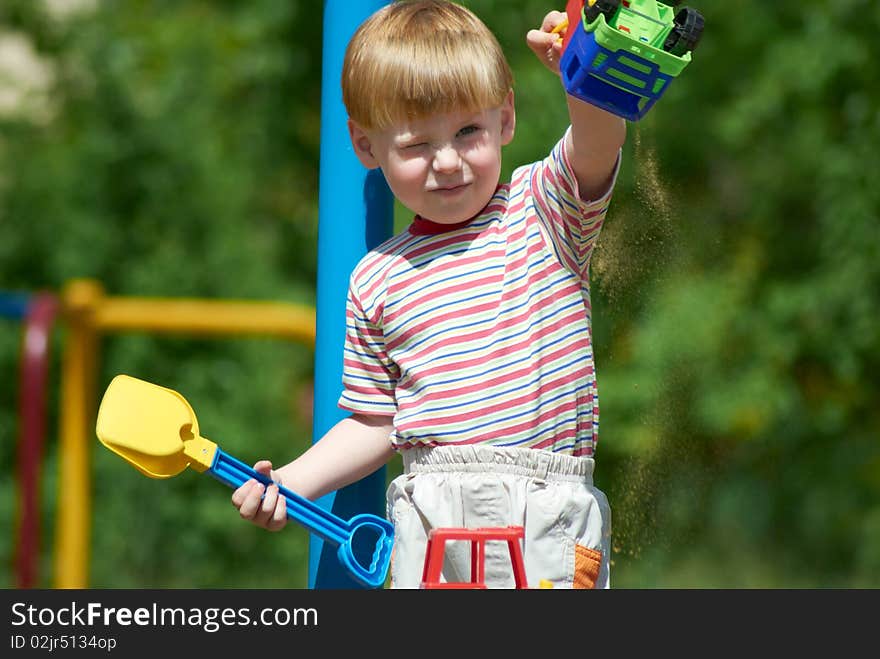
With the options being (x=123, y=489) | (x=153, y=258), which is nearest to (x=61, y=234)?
(x=153, y=258)

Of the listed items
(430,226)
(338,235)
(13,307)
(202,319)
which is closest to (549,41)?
(430,226)

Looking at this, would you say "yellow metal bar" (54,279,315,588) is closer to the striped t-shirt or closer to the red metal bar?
the red metal bar

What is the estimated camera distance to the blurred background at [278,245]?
3.97 meters

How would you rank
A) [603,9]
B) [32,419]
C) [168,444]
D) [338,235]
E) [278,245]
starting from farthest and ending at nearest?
[278,245] → [32,419] → [338,235] → [168,444] → [603,9]

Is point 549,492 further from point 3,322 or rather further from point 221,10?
point 221,10

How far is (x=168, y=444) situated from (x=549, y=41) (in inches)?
24.5

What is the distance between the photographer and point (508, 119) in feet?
5.07

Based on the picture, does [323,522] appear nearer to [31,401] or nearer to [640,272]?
[640,272]

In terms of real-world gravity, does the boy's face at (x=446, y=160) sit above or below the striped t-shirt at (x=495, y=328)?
above

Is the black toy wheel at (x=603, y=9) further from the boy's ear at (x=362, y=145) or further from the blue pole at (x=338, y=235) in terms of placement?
the blue pole at (x=338, y=235)

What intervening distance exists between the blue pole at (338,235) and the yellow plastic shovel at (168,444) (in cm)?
25

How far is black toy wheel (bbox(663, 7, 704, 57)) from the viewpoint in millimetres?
1281

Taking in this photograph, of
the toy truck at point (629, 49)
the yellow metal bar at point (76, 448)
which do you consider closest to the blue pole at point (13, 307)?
the yellow metal bar at point (76, 448)

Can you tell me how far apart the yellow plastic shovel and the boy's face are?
0.37 metres
